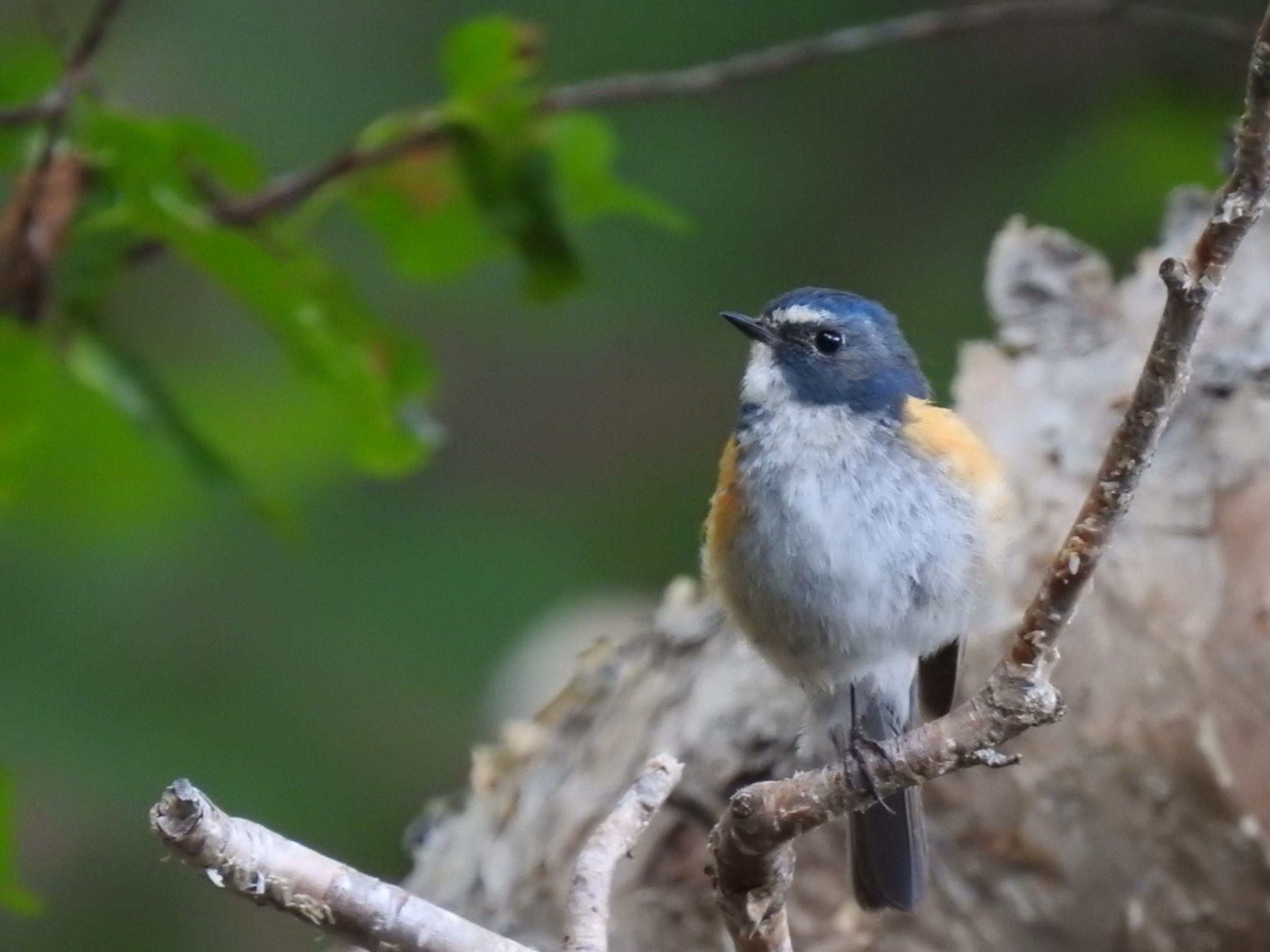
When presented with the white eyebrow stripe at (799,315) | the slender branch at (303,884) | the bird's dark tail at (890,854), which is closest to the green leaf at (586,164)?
the white eyebrow stripe at (799,315)

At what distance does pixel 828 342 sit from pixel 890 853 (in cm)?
78

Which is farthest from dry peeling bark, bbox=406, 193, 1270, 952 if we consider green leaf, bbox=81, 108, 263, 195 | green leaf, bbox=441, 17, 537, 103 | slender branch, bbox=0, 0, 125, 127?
slender branch, bbox=0, 0, 125, 127

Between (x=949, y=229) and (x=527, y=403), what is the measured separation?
1.85 m

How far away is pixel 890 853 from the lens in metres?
2.75

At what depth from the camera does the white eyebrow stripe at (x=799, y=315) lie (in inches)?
113

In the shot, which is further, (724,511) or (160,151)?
(160,151)

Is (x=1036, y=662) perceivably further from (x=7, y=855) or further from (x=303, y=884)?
(x=7, y=855)

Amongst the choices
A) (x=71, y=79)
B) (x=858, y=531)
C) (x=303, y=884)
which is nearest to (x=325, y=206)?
(x=71, y=79)

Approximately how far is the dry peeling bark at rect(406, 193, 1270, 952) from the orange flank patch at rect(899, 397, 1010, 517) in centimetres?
35

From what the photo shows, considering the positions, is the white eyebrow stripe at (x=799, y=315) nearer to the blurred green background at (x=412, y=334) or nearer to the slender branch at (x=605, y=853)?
the slender branch at (x=605, y=853)

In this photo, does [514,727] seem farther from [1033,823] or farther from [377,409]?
[1033,823]

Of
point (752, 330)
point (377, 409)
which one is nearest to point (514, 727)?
point (377, 409)

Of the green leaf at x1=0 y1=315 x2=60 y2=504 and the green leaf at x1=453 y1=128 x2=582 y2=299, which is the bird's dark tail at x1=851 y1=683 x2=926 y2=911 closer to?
the green leaf at x1=453 y1=128 x2=582 y2=299

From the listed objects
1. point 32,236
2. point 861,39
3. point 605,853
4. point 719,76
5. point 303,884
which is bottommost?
point 303,884
